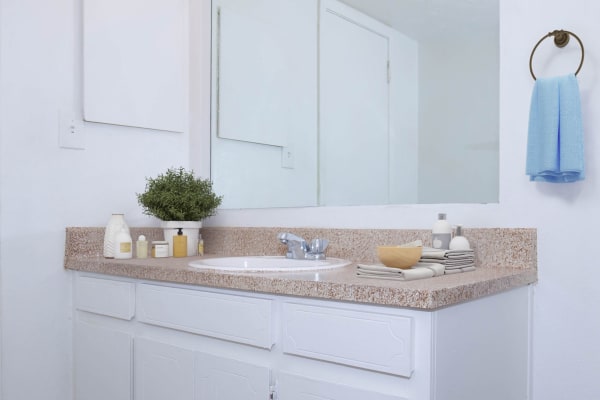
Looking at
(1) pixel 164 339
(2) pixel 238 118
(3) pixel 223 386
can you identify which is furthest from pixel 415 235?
(2) pixel 238 118

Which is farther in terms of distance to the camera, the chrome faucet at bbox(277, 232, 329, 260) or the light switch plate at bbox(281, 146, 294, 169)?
the light switch plate at bbox(281, 146, 294, 169)

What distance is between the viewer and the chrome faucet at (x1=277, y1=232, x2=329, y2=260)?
5.65 ft

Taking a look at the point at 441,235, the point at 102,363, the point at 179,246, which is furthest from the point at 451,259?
the point at 102,363

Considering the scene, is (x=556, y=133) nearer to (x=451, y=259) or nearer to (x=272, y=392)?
(x=451, y=259)

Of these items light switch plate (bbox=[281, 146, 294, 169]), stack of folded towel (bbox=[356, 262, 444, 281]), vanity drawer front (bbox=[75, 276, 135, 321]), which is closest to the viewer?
stack of folded towel (bbox=[356, 262, 444, 281])

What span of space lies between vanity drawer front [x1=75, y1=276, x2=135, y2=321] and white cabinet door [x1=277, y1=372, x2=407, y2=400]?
24.7 inches

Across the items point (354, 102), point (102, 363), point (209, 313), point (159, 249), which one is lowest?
point (102, 363)

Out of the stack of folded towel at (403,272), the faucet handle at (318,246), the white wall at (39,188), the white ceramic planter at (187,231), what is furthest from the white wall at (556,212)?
the white wall at (39,188)

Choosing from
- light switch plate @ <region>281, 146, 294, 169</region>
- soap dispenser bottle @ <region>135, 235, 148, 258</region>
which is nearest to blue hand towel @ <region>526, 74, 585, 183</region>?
light switch plate @ <region>281, 146, 294, 169</region>

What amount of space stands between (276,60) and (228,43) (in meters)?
0.26

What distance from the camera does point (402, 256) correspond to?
1269 mm

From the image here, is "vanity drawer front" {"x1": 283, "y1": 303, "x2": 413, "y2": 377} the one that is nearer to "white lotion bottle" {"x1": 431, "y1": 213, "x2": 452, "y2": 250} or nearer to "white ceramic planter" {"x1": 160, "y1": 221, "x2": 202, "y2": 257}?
"white lotion bottle" {"x1": 431, "y1": 213, "x2": 452, "y2": 250}

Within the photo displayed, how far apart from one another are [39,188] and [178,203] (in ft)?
1.48

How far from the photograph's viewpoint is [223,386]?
4.54ft
